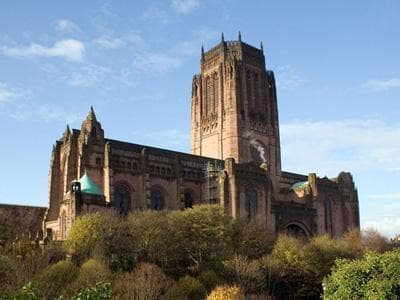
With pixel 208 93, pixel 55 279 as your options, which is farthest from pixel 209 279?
pixel 208 93

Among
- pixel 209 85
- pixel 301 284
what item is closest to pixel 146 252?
pixel 301 284

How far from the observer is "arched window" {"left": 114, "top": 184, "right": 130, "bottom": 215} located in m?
60.7

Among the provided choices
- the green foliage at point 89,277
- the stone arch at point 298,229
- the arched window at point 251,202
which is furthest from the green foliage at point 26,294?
the stone arch at point 298,229

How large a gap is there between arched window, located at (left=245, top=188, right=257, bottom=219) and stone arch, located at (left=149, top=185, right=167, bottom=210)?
35.8ft

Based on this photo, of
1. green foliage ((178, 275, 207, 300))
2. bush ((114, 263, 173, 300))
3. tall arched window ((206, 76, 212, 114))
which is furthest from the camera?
tall arched window ((206, 76, 212, 114))

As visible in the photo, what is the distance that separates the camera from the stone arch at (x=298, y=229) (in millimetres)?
74688

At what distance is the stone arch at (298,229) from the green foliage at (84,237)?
35.0 m

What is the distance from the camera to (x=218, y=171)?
226ft

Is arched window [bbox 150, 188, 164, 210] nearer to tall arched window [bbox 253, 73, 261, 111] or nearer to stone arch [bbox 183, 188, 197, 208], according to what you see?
stone arch [bbox 183, 188, 197, 208]

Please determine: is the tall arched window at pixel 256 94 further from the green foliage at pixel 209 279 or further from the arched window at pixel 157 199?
the green foliage at pixel 209 279

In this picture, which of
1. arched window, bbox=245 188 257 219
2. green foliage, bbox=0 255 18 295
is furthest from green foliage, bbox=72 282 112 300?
arched window, bbox=245 188 257 219

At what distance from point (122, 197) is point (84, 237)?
16.4 meters

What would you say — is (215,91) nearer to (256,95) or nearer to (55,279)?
(256,95)

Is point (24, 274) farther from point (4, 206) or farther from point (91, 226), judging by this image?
point (4, 206)
